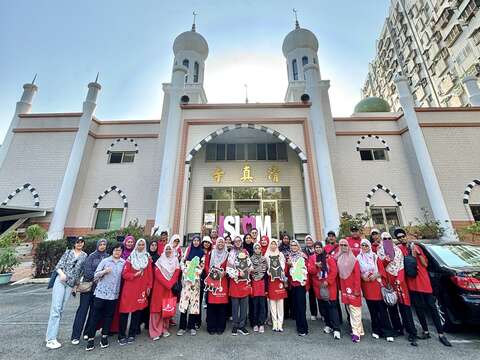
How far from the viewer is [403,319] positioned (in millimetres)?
3031

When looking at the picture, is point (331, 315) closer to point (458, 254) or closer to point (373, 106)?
point (458, 254)

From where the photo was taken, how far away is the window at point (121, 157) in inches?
469

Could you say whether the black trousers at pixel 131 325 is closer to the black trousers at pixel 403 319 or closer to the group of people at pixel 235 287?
the group of people at pixel 235 287

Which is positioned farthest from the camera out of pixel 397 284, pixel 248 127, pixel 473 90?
pixel 473 90

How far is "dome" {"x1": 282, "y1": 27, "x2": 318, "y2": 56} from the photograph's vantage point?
16.2 m

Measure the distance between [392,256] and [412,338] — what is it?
1.01 meters

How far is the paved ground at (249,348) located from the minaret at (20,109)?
39.7 ft

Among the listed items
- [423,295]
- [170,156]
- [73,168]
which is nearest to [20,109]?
[73,168]

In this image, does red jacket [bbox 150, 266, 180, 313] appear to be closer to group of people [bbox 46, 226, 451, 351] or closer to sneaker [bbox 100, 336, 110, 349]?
group of people [bbox 46, 226, 451, 351]

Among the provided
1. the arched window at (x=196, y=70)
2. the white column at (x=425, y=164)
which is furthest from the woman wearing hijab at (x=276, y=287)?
the arched window at (x=196, y=70)

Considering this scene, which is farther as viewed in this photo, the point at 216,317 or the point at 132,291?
the point at 216,317

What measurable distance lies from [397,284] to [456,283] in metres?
0.71

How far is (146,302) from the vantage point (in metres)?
3.12

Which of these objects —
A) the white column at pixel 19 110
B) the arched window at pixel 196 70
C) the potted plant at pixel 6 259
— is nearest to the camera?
the potted plant at pixel 6 259
